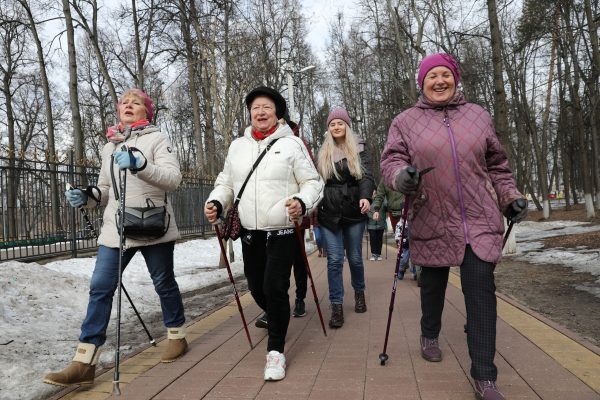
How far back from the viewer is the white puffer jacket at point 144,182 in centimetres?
336

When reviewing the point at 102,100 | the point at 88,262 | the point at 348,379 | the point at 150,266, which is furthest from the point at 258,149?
the point at 102,100

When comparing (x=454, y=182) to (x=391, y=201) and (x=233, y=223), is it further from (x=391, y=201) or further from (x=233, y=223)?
(x=391, y=201)

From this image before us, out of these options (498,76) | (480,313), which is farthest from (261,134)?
(498,76)

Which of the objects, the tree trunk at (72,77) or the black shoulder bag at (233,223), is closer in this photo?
the black shoulder bag at (233,223)

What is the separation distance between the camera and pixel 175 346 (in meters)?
3.69

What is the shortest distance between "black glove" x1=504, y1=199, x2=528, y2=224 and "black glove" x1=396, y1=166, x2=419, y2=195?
60 cm

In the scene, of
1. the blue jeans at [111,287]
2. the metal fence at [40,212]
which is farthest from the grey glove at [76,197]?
the metal fence at [40,212]

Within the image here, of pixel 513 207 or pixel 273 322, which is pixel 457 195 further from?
pixel 273 322

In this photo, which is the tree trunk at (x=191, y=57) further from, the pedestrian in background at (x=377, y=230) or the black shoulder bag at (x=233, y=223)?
the black shoulder bag at (x=233, y=223)

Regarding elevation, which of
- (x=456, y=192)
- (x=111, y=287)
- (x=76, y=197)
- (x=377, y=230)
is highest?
(x=76, y=197)

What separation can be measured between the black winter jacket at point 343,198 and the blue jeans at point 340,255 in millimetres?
82

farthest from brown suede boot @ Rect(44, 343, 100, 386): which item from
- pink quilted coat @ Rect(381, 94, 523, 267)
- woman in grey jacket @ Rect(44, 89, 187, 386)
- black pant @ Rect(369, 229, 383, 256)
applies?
black pant @ Rect(369, 229, 383, 256)

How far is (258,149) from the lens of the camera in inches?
139

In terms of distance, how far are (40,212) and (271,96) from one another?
7569mm
